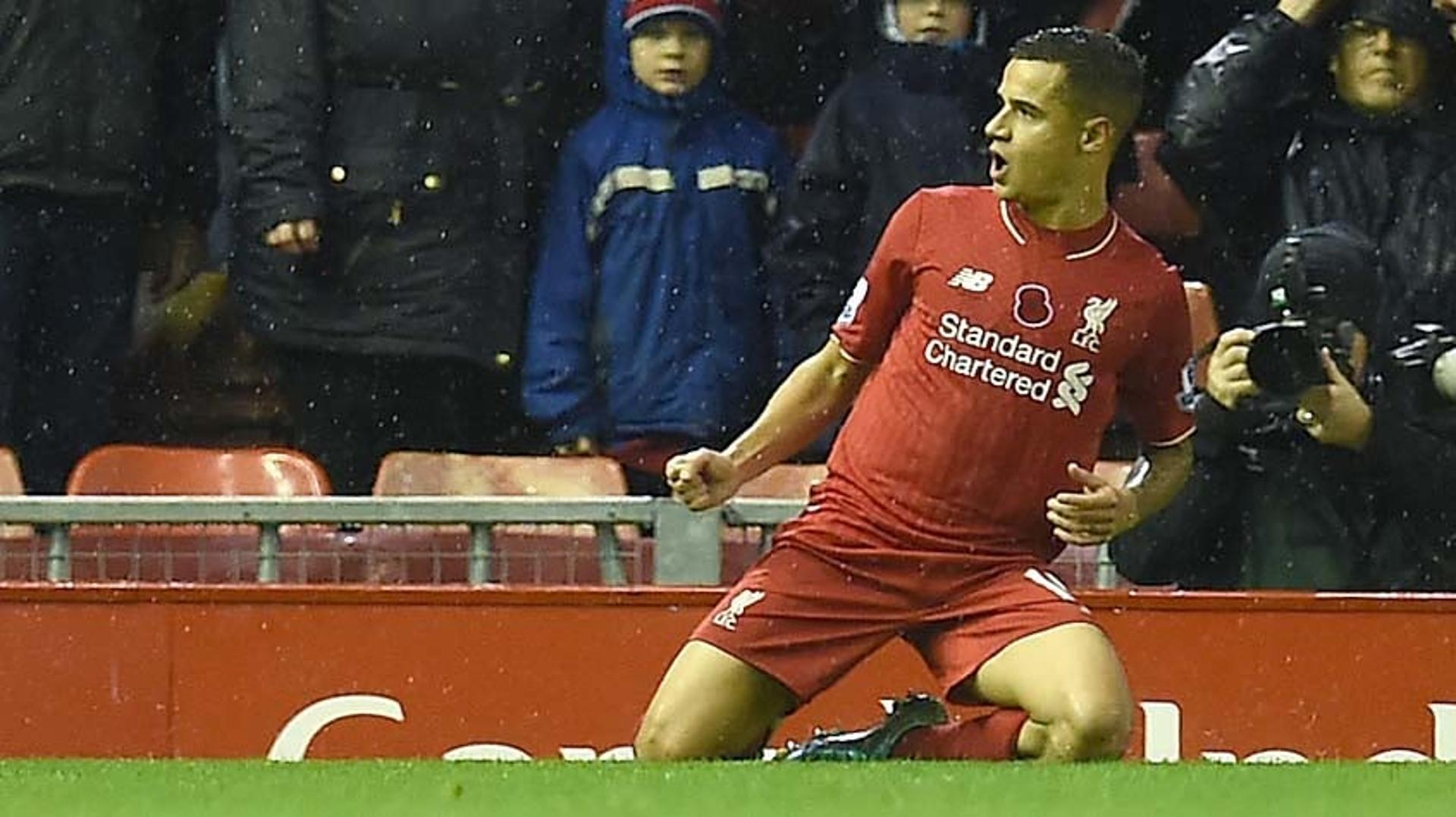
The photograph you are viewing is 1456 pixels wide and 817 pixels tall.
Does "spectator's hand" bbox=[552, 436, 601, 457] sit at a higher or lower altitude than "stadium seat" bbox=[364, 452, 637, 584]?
higher

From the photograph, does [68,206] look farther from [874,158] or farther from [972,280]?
[972,280]

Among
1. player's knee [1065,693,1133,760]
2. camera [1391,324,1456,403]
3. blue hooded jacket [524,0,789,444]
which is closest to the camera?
player's knee [1065,693,1133,760]

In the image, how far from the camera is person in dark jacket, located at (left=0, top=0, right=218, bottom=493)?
743 centimetres

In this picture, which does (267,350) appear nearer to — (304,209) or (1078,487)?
(304,209)

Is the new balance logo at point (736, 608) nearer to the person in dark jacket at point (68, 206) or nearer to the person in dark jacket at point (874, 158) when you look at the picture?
the person in dark jacket at point (874, 158)

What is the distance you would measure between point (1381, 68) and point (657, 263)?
1.67m

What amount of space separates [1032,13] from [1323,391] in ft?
5.80

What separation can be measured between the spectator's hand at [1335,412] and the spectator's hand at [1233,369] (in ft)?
0.57

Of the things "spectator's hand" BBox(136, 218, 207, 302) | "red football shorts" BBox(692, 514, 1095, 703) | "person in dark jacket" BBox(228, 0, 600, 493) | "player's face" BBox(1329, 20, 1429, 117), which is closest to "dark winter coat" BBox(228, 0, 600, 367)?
"person in dark jacket" BBox(228, 0, 600, 493)

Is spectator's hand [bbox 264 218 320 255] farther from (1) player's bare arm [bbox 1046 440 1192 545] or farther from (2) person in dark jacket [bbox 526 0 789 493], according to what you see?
(1) player's bare arm [bbox 1046 440 1192 545]

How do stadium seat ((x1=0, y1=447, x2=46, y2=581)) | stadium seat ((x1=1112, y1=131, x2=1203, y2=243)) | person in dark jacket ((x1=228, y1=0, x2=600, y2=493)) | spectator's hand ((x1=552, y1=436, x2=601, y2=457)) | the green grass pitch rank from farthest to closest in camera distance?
stadium seat ((x1=1112, y1=131, x2=1203, y2=243)), spectator's hand ((x1=552, y1=436, x2=601, y2=457)), person in dark jacket ((x1=228, y1=0, x2=600, y2=493)), stadium seat ((x1=0, y1=447, x2=46, y2=581)), the green grass pitch

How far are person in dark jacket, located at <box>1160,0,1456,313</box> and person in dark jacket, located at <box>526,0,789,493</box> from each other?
3.46 ft

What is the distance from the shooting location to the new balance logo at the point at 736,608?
19.9ft

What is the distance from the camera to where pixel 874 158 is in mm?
7441
